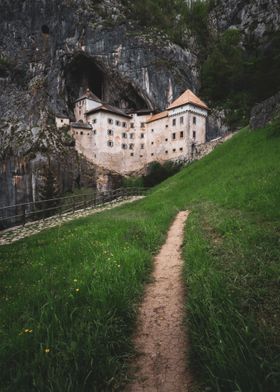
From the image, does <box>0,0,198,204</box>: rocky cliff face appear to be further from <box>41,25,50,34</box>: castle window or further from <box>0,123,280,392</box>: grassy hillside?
<box>0,123,280,392</box>: grassy hillside

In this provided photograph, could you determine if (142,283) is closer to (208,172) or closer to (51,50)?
(208,172)

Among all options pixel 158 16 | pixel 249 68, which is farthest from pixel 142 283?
pixel 158 16

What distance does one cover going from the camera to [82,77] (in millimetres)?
71375

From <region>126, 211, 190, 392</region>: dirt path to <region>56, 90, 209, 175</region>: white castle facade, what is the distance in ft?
181

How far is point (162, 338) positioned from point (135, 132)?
66.4 metres

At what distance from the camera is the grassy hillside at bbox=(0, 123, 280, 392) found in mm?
2410

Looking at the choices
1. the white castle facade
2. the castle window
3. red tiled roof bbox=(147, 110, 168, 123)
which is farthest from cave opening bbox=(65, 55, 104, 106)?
red tiled roof bbox=(147, 110, 168, 123)

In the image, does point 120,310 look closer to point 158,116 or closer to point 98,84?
point 158,116

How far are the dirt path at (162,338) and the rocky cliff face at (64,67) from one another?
60.7 meters

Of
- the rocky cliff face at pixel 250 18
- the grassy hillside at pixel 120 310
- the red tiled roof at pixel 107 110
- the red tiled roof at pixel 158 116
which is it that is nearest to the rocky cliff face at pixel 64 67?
the red tiled roof at pixel 158 116

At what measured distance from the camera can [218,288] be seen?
149 inches

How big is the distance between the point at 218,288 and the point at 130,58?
233ft

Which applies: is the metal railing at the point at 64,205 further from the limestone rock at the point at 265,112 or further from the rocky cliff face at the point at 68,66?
the rocky cliff face at the point at 68,66

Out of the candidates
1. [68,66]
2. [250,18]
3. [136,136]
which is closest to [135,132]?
[136,136]
